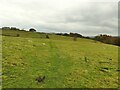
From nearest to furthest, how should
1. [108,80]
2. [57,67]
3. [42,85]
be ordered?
[42,85] → [108,80] → [57,67]

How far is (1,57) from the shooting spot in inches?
944

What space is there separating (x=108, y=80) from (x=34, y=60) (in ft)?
28.5

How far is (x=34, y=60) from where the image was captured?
24.7 metres

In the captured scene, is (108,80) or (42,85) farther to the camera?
(108,80)

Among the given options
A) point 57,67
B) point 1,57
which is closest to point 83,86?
point 57,67

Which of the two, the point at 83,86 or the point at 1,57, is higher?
the point at 1,57

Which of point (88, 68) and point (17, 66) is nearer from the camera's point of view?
point (17, 66)

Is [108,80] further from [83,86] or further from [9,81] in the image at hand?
[9,81]

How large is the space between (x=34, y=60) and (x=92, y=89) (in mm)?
9317

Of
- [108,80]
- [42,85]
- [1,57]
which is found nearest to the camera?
[42,85]

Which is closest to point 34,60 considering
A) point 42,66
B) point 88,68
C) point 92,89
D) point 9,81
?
point 42,66

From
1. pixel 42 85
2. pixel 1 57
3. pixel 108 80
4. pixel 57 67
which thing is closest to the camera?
pixel 42 85

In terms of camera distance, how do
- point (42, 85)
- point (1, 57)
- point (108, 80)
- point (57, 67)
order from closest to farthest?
point (42, 85) < point (108, 80) < point (57, 67) < point (1, 57)

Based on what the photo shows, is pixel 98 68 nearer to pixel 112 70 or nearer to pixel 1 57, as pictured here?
pixel 112 70
